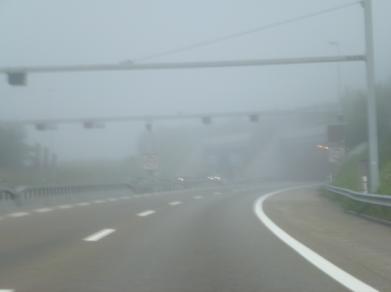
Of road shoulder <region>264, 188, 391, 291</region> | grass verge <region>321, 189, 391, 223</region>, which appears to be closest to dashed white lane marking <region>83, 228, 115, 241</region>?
road shoulder <region>264, 188, 391, 291</region>

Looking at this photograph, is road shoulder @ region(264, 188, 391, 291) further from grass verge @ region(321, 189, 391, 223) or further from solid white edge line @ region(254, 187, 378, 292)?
grass verge @ region(321, 189, 391, 223)

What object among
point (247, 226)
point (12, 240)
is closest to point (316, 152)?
point (247, 226)

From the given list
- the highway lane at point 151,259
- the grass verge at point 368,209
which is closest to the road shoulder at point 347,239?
the grass verge at point 368,209

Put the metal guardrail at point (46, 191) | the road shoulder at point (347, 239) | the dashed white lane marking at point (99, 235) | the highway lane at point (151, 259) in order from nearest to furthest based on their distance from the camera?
1. the highway lane at point (151, 259)
2. the road shoulder at point (347, 239)
3. the dashed white lane marking at point (99, 235)
4. the metal guardrail at point (46, 191)

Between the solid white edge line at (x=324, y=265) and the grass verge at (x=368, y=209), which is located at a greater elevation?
the solid white edge line at (x=324, y=265)

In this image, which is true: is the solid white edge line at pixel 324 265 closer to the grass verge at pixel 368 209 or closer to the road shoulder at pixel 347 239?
the road shoulder at pixel 347 239

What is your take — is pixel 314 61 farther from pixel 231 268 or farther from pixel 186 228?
pixel 231 268

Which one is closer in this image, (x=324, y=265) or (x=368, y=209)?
(x=324, y=265)

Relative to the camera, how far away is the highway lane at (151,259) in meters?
9.09

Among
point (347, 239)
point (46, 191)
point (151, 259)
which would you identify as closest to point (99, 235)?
point (151, 259)

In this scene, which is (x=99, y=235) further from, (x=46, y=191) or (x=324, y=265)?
(x=46, y=191)

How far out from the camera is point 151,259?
37.8ft

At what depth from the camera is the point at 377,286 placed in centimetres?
888

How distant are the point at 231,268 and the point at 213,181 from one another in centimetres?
6265
